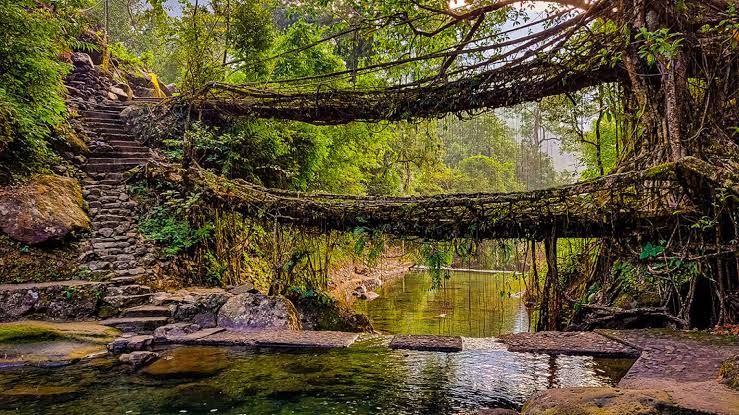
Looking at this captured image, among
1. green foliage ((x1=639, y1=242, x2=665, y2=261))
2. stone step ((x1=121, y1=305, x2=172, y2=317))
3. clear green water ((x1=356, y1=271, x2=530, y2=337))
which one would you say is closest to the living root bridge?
green foliage ((x1=639, y1=242, x2=665, y2=261))

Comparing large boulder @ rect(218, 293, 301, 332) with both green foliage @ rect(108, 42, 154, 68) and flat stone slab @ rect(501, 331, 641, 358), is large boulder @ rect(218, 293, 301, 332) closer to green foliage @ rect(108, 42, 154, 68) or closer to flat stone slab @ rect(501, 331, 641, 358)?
flat stone slab @ rect(501, 331, 641, 358)

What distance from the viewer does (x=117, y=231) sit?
26.9 ft

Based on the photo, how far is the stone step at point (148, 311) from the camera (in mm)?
6138

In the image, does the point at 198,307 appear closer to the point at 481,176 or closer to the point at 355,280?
the point at 355,280

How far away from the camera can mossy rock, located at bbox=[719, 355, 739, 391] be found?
264 cm

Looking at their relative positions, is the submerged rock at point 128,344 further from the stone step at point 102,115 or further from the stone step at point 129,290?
the stone step at point 102,115

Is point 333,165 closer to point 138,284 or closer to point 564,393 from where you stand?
point 138,284

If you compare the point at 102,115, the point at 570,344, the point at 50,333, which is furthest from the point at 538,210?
the point at 102,115

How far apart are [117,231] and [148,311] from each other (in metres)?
2.75

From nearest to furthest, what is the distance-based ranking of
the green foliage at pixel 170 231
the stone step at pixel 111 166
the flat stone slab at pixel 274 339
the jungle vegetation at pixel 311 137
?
the flat stone slab at pixel 274 339
the jungle vegetation at pixel 311 137
the green foliage at pixel 170 231
the stone step at pixel 111 166

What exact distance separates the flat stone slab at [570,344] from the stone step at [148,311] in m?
4.47

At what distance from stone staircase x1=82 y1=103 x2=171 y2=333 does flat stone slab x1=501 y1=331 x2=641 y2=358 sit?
4507mm

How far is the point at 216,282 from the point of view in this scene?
8438 millimetres

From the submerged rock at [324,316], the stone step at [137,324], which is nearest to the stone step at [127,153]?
the stone step at [137,324]
